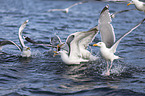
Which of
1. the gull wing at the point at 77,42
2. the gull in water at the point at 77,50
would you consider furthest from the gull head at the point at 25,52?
the gull wing at the point at 77,42

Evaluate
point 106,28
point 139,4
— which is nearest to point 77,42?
point 106,28

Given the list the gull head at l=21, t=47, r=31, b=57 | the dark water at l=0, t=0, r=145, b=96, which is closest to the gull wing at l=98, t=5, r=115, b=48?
the dark water at l=0, t=0, r=145, b=96

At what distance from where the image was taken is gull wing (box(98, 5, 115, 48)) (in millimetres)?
9836

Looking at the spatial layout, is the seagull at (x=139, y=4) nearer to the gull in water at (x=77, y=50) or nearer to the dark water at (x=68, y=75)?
the gull in water at (x=77, y=50)

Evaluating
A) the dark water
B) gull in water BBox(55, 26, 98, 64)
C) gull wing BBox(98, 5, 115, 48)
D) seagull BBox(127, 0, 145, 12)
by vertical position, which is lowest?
the dark water

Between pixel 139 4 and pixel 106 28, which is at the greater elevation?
pixel 139 4

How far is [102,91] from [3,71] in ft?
14.4

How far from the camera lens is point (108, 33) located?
33.2 feet

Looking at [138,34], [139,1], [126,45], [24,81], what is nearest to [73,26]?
[138,34]

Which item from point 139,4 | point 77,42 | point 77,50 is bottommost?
point 77,50

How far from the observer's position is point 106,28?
10047 millimetres

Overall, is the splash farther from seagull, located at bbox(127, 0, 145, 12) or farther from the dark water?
seagull, located at bbox(127, 0, 145, 12)

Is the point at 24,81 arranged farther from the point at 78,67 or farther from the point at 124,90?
the point at 124,90

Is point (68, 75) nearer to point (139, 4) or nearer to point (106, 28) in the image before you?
point (106, 28)
